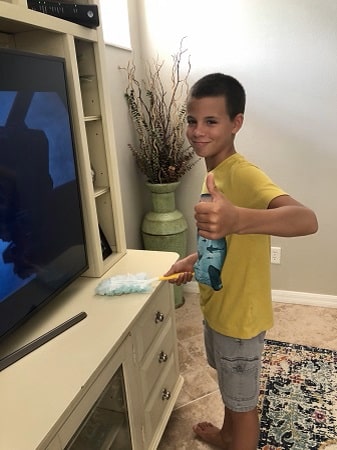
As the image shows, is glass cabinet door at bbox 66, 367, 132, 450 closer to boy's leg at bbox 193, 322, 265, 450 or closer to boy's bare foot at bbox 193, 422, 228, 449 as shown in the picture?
boy's leg at bbox 193, 322, 265, 450

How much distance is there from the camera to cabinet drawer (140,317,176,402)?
1.42 metres

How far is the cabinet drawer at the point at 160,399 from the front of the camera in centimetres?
145

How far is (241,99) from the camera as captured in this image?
1.21m

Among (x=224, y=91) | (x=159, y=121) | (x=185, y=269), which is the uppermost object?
(x=224, y=91)

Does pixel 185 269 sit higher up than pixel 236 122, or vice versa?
pixel 236 122

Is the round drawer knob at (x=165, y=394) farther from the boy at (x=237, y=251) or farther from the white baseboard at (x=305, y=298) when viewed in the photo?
the white baseboard at (x=305, y=298)

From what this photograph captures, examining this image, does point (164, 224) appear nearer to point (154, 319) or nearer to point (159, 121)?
point (159, 121)

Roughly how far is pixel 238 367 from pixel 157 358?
38 centimetres

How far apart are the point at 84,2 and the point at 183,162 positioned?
1.15 metres

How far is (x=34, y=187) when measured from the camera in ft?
3.84

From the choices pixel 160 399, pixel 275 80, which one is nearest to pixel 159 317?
pixel 160 399

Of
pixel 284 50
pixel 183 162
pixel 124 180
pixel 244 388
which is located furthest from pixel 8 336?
pixel 284 50

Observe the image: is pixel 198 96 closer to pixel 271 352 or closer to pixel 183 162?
pixel 183 162

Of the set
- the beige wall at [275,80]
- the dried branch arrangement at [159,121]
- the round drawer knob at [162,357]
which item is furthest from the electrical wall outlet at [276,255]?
the round drawer knob at [162,357]
